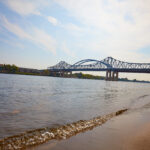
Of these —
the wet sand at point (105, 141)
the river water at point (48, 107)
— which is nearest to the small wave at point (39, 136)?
the wet sand at point (105, 141)

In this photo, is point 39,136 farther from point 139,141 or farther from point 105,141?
point 139,141

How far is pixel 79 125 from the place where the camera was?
240 inches

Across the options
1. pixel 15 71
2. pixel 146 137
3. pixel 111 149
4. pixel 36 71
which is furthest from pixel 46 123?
pixel 36 71

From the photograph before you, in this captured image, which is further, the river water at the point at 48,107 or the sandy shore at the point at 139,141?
the river water at the point at 48,107

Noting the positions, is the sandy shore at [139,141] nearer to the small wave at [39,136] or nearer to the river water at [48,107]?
the small wave at [39,136]

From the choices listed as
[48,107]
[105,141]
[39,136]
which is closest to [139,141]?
[105,141]

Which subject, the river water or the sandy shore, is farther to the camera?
the river water

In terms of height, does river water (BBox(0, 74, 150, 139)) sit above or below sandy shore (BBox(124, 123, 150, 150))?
below

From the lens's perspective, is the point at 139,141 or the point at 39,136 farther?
the point at 39,136

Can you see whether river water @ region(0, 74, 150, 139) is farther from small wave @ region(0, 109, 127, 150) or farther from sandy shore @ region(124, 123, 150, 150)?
sandy shore @ region(124, 123, 150, 150)

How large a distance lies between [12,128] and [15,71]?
12581 centimetres

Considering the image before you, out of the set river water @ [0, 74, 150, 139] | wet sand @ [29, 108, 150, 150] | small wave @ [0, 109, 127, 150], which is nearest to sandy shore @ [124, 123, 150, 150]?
wet sand @ [29, 108, 150, 150]

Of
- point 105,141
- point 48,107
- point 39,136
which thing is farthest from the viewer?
point 48,107

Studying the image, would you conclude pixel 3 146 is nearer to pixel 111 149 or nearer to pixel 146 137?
pixel 111 149
